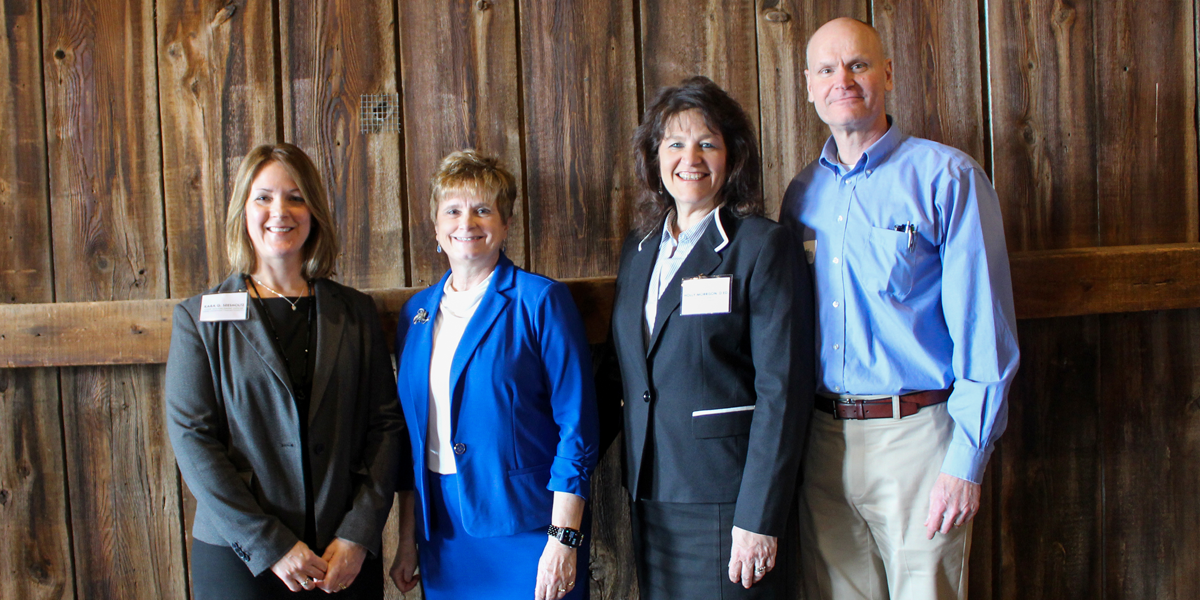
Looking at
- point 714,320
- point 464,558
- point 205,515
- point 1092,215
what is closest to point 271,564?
point 205,515

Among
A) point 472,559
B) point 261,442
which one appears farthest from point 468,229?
point 472,559

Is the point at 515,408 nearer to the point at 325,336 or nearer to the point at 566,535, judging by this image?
the point at 566,535

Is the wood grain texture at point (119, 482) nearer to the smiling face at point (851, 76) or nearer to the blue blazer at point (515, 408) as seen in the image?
the blue blazer at point (515, 408)

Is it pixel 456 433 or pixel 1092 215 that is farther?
pixel 1092 215

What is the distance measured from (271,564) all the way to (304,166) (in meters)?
0.86

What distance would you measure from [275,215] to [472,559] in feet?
2.89

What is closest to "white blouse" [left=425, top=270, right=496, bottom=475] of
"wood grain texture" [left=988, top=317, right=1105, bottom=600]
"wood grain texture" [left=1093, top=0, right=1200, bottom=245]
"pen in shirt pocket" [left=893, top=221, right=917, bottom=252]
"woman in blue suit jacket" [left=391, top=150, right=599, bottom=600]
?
"woman in blue suit jacket" [left=391, top=150, right=599, bottom=600]

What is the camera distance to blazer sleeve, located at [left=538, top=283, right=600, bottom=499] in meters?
1.34

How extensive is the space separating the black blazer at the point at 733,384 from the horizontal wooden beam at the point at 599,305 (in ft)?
1.36

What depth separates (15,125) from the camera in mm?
1743

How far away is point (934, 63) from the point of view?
1789 mm

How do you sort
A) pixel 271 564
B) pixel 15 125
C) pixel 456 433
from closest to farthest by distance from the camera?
pixel 271 564 → pixel 456 433 → pixel 15 125

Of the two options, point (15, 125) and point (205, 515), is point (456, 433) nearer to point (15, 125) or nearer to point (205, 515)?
point (205, 515)

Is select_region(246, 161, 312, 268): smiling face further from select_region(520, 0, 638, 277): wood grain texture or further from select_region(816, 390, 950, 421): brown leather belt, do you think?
select_region(816, 390, 950, 421): brown leather belt
